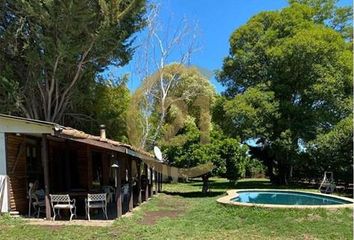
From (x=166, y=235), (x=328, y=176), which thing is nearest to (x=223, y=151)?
(x=328, y=176)

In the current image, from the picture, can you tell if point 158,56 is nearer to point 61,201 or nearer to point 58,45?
point 58,45

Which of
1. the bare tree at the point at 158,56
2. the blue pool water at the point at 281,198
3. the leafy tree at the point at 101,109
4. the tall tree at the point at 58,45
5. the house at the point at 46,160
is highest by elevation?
the bare tree at the point at 158,56

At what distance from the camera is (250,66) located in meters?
29.9

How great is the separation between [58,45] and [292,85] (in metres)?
17.6

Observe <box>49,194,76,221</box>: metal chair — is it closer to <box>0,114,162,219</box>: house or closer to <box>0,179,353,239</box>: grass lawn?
<box>0,114,162,219</box>: house

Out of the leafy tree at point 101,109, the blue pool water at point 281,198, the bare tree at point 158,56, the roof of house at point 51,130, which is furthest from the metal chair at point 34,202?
the bare tree at point 158,56

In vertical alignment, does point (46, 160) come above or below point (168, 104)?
below

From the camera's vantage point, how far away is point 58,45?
1695 centimetres

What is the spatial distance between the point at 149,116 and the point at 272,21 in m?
13.0

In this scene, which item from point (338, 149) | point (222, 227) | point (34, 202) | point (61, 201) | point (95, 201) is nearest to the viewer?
point (222, 227)

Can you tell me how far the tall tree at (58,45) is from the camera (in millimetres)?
17062

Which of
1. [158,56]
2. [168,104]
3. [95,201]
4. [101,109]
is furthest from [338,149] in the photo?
[168,104]

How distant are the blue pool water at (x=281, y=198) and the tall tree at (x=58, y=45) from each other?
9017 mm

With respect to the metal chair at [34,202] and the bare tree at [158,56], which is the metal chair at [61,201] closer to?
the metal chair at [34,202]
